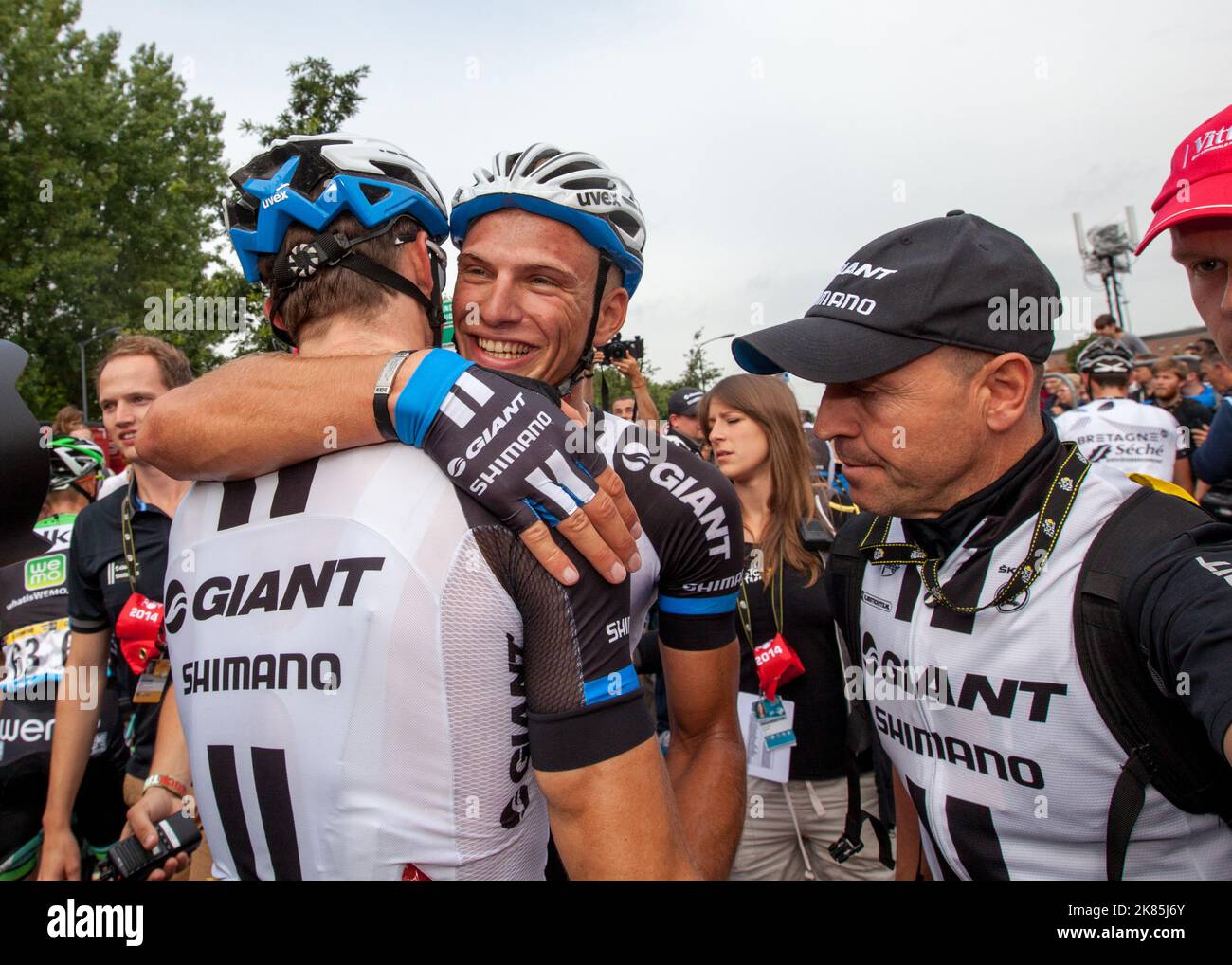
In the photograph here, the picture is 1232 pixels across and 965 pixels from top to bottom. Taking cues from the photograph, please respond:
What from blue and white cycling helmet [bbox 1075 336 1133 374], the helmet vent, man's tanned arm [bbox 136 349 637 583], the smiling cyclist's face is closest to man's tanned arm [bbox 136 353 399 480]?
man's tanned arm [bbox 136 349 637 583]

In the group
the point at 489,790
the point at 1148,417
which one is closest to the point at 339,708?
the point at 489,790

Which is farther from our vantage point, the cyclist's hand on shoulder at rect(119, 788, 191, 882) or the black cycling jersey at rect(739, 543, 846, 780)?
the black cycling jersey at rect(739, 543, 846, 780)

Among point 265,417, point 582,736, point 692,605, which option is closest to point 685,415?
point 692,605

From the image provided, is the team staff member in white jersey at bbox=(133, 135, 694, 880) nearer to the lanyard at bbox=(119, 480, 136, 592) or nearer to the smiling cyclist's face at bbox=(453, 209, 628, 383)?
the smiling cyclist's face at bbox=(453, 209, 628, 383)

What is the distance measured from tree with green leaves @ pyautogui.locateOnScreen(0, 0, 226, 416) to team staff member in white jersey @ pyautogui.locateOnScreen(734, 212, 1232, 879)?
26913 mm

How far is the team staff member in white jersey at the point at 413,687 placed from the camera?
1.48 m

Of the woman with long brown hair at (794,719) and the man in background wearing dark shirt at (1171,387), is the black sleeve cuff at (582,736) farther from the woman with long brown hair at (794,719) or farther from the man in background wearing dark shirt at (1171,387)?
the man in background wearing dark shirt at (1171,387)

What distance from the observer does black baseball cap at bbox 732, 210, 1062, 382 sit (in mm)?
1891

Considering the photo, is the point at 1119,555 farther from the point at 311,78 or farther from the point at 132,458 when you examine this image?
the point at 311,78

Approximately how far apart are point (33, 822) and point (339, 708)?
3801mm

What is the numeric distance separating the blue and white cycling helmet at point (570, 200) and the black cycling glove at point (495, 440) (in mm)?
1128

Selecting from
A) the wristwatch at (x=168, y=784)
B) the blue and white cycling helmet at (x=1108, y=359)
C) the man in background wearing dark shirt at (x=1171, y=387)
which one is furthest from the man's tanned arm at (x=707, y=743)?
the man in background wearing dark shirt at (x=1171, y=387)

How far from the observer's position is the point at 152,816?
3213 millimetres

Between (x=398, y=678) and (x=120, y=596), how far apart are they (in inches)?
115
